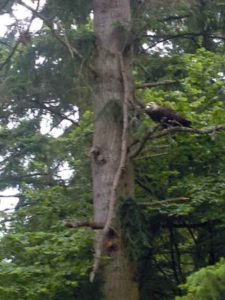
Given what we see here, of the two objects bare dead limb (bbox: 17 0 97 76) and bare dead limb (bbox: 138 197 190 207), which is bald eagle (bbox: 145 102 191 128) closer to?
bare dead limb (bbox: 138 197 190 207)

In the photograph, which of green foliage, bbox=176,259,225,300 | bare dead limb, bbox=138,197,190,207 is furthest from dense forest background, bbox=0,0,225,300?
green foliage, bbox=176,259,225,300

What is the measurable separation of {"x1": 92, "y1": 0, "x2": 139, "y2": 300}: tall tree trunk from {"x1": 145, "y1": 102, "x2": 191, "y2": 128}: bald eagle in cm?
85

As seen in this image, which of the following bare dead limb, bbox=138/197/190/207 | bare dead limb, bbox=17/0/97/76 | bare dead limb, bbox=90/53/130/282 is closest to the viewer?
bare dead limb, bbox=90/53/130/282

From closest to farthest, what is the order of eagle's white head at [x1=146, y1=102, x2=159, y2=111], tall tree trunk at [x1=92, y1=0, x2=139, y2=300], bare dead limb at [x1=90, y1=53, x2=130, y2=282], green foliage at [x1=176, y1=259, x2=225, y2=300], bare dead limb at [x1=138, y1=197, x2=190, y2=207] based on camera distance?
1. green foliage at [x1=176, y1=259, x2=225, y2=300]
2. bare dead limb at [x1=90, y1=53, x2=130, y2=282]
3. bare dead limb at [x1=138, y1=197, x2=190, y2=207]
4. eagle's white head at [x1=146, y1=102, x2=159, y2=111]
5. tall tree trunk at [x1=92, y1=0, x2=139, y2=300]

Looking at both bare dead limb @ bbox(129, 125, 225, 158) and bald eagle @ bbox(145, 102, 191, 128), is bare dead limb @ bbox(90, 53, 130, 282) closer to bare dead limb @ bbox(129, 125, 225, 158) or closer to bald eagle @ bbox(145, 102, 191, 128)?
bare dead limb @ bbox(129, 125, 225, 158)

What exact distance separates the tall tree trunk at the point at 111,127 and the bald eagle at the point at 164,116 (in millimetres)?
853

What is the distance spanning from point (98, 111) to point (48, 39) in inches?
52.8

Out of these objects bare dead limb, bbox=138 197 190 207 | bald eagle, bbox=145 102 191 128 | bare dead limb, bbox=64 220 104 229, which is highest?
bald eagle, bbox=145 102 191 128

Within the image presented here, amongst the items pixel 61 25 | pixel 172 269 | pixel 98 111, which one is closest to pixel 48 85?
pixel 61 25

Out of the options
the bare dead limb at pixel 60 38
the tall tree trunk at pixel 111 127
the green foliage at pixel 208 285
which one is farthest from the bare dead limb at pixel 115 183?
the green foliage at pixel 208 285

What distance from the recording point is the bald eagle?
1018cm

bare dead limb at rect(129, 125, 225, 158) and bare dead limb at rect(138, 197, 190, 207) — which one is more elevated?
bare dead limb at rect(129, 125, 225, 158)

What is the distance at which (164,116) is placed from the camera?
10180 mm

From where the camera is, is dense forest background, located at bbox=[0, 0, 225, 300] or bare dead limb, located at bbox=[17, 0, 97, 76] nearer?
dense forest background, located at bbox=[0, 0, 225, 300]
